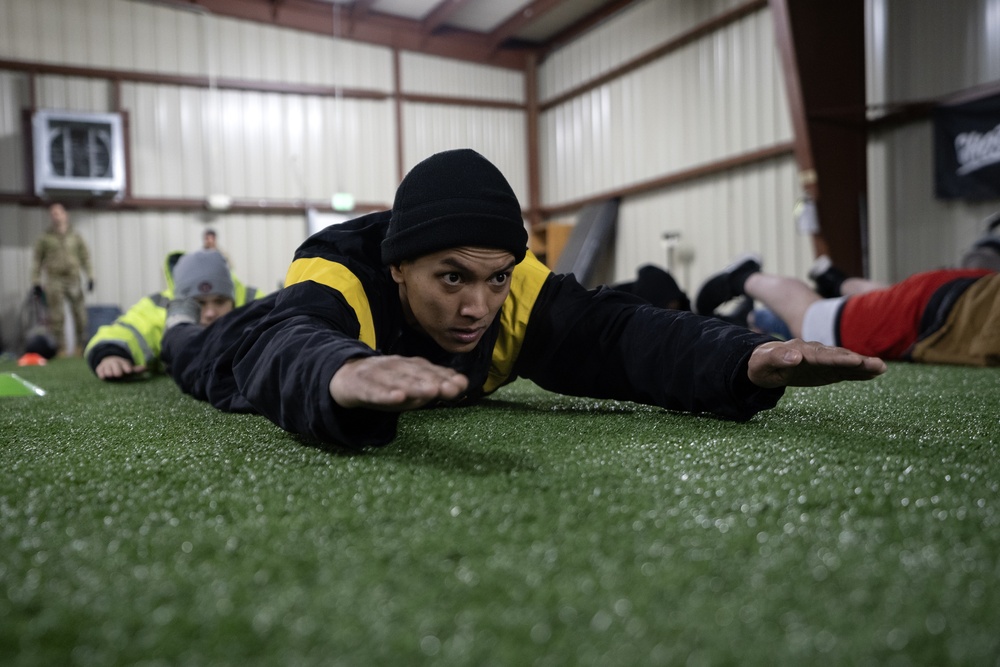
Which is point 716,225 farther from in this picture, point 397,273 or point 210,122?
point 397,273

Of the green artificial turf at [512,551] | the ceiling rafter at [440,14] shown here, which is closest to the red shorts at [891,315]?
the green artificial turf at [512,551]

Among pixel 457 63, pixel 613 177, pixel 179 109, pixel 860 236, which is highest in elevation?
pixel 457 63

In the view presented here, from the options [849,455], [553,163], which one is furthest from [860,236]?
[849,455]

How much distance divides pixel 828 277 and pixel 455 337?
10.6ft

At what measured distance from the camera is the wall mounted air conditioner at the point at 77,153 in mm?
6852

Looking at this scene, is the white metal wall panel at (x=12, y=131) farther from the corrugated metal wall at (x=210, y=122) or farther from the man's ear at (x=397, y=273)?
the man's ear at (x=397, y=273)

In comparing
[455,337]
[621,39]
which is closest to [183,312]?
[455,337]

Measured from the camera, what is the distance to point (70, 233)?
699 centimetres

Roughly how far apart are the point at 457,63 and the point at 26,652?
9.30 metres

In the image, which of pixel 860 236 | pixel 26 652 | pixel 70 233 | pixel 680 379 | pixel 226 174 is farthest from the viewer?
pixel 226 174

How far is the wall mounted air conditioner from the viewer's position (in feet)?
22.5

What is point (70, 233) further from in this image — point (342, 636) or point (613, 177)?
point (342, 636)

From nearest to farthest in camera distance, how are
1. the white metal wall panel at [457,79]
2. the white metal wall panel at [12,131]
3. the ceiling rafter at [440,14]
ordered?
the white metal wall panel at [12,131], the ceiling rafter at [440,14], the white metal wall panel at [457,79]

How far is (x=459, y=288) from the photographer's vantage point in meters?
1.29
